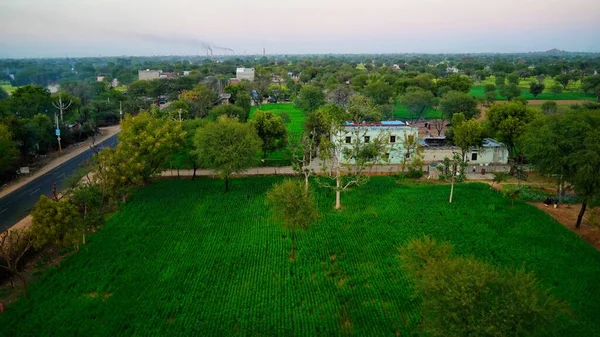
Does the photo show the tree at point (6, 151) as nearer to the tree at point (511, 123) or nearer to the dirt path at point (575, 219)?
the dirt path at point (575, 219)

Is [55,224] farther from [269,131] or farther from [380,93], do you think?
[380,93]

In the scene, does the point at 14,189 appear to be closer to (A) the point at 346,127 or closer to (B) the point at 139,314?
(B) the point at 139,314

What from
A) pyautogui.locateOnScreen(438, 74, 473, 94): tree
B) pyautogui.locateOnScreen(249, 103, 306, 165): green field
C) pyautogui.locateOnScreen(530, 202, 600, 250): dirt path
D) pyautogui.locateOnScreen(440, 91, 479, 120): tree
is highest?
pyautogui.locateOnScreen(438, 74, 473, 94): tree

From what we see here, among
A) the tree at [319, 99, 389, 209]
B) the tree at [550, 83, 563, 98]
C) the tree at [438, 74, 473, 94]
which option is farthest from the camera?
the tree at [550, 83, 563, 98]

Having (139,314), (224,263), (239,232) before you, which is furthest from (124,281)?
(239,232)

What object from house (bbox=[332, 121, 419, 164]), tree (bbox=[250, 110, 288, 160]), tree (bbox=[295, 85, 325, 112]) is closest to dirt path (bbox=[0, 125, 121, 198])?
tree (bbox=[250, 110, 288, 160])

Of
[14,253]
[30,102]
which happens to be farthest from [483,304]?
[30,102]

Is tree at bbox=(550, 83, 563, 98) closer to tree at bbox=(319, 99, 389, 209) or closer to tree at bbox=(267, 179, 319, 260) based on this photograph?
tree at bbox=(319, 99, 389, 209)
